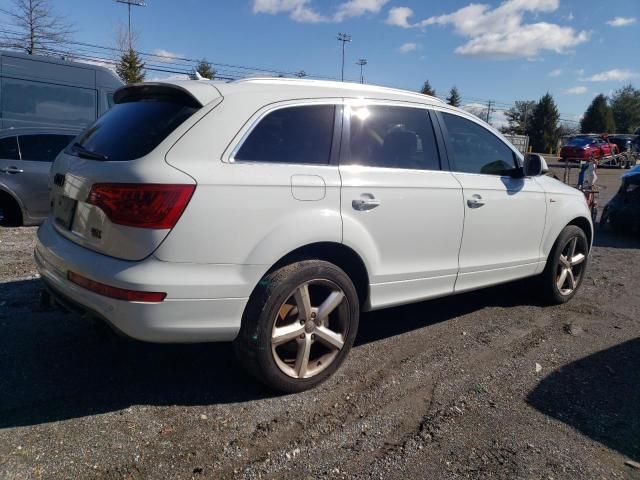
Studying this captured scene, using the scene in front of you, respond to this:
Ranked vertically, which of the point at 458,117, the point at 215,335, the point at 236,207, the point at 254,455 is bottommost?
the point at 254,455

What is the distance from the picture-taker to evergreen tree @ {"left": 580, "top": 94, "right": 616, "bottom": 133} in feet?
210

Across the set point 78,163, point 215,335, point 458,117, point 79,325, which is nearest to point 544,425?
point 215,335

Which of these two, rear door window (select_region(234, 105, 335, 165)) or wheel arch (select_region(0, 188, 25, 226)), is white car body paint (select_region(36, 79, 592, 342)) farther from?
wheel arch (select_region(0, 188, 25, 226))

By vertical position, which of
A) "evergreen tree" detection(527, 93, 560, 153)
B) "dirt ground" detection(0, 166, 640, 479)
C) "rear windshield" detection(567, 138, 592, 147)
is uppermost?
"evergreen tree" detection(527, 93, 560, 153)

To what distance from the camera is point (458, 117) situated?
4.15 m

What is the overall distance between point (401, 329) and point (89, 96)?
8764 millimetres

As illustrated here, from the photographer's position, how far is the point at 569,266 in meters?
5.14

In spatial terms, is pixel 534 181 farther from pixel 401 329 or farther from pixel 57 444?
pixel 57 444

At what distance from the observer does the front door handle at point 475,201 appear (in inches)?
154

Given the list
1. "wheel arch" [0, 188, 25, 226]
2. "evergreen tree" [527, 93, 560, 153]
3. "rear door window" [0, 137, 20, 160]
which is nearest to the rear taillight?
"wheel arch" [0, 188, 25, 226]

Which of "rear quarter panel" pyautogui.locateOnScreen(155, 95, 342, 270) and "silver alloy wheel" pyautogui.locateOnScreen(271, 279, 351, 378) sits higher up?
"rear quarter panel" pyautogui.locateOnScreen(155, 95, 342, 270)

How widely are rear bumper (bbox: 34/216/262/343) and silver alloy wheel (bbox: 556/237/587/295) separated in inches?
140

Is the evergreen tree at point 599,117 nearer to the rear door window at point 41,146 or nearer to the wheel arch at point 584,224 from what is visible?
the wheel arch at point 584,224

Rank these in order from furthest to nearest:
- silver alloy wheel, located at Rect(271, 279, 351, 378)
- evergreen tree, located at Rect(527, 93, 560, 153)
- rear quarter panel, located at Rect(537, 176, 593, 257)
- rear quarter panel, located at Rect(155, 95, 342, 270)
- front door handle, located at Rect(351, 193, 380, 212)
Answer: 1. evergreen tree, located at Rect(527, 93, 560, 153)
2. rear quarter panel, located at Rect(537, 176, 593, 257)
3. front door handle, located at Rect(351, 193, 380, 212)
4. silver alloy wheel, located at Rect(271, 279, 351, 378)
5. rear quarter panel, located at Rect(155, 95, 342, 270)
